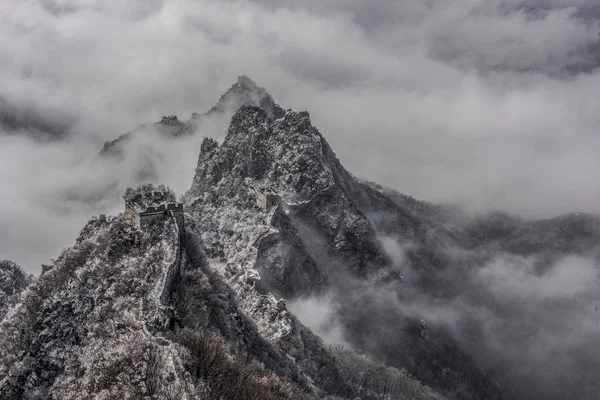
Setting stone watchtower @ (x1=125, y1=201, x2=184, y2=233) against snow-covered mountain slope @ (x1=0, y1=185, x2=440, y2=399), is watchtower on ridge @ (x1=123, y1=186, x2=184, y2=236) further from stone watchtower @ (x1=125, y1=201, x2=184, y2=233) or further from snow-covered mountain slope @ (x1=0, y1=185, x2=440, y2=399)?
snow-covered mountain slope @ (x1=0, y1=185, x2=440, y2=399)

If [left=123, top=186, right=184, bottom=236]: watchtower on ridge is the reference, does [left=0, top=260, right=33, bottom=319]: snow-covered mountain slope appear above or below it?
below

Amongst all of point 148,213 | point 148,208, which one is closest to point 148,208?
point 148,208

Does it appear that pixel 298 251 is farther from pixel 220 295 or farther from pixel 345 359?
pixel 220 295

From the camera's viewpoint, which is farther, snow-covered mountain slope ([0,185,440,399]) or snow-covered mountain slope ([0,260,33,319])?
snow-covered mountain slope ([0,260,33,319])

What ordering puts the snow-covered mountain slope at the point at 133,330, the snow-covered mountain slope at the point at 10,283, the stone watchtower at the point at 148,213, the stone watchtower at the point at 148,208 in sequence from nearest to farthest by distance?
the snow-covered mountain slope at the point at 133,330, the stone watchtower at the point at 148,213, the stone watchtower at the point at 148,208, the snow-covered mountain slope at the point at 10,283

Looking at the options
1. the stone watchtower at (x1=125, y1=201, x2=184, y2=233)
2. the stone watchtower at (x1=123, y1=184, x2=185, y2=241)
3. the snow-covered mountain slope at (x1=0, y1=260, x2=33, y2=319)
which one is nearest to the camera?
the stone watchtower at (x1=125, y1=201, x2=184, y2=233)

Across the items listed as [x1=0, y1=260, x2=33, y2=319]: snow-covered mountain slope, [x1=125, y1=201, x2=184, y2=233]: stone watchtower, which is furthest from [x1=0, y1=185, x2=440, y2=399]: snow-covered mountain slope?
[x1=0, y1=260, x2=33, y2=319]: snow-covered mountain slope

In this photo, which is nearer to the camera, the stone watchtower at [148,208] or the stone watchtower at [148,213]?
the stone watchtower at [148,213]

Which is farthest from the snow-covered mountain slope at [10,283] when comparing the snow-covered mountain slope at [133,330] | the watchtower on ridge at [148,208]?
the watchtower on ridge at [148,208]

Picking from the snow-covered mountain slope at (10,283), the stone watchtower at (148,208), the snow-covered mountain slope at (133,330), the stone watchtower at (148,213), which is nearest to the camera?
the snow-covered mountain slope at (133,330)

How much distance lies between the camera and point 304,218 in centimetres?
18938

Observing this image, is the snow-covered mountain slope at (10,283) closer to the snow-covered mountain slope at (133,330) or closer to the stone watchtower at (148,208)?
the snow-covered mountain slope at (133,330)

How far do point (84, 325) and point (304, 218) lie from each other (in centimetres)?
13140

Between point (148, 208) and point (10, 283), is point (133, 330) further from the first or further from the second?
point (10, 283)
